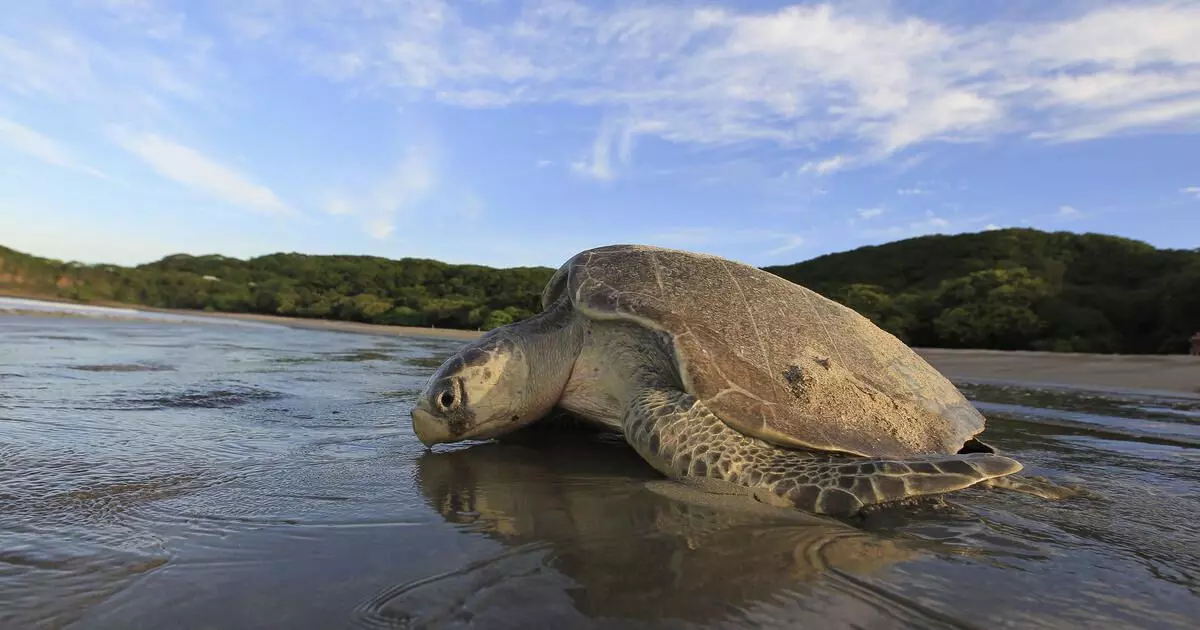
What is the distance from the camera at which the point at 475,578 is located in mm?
1603

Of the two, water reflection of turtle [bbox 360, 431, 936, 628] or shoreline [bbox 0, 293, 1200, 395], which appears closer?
water reflection of turtle [bbox 360, 431, 936, 628]

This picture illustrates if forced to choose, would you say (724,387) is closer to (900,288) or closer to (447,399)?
(447,399)

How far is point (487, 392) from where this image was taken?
354 cm

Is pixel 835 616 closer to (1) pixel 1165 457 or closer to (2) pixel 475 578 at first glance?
(2) pixel 475 578

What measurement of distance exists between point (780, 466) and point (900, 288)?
34248mm

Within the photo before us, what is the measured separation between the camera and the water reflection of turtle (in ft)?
4.75

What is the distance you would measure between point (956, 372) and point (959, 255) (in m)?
27.4

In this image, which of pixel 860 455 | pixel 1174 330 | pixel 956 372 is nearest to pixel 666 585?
pixel 860 455

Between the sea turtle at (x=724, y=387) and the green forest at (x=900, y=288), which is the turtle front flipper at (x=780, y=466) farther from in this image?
the green forest at (x=900, y=288)

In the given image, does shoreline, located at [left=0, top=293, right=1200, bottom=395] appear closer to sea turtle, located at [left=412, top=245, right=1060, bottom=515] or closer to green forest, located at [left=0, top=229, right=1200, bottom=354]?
green forest, located at [left=0, top=229, right=1200, bottom=354]

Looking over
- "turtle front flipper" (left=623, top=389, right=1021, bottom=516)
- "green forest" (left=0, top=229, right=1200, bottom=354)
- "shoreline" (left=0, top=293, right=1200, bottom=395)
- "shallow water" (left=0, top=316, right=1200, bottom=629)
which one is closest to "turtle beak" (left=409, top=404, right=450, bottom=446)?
"shallow water" (left=0, top=316, right=1200, bottom=629)

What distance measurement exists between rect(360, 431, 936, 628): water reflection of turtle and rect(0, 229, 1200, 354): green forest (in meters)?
19.5

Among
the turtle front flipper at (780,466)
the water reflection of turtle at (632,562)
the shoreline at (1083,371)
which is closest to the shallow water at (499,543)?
the water reflection of turtle at (632,562)

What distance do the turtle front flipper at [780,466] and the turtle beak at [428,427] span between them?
1111mm
